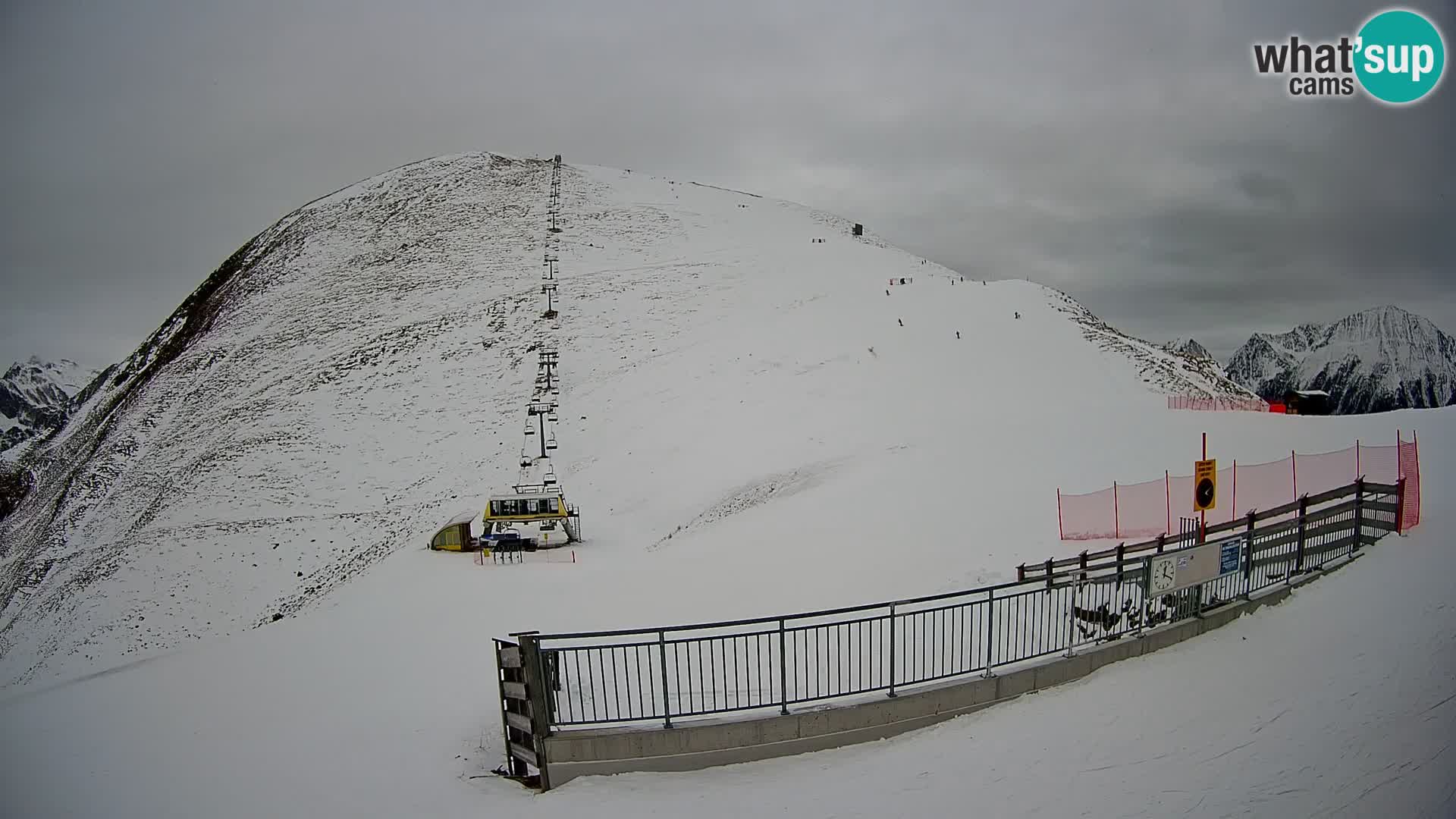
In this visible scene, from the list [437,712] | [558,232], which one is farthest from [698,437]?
[558,232]

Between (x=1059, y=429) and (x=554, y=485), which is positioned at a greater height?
(x=1059, y=429)

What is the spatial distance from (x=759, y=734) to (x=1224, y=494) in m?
15.0

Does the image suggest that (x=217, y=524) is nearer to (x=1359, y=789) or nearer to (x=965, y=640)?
(x=965, y=640)

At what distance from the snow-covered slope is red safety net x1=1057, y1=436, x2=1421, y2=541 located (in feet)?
3.23

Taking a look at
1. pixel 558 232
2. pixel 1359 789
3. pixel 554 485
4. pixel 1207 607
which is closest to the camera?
pixel 1359 789

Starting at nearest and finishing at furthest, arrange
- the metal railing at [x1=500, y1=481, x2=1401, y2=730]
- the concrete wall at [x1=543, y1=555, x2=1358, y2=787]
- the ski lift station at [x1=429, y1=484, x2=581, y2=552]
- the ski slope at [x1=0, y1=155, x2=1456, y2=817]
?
the ski slope at [x1=0, y1=155, x2=1456, y2=817] < the concrete wall at [x1=543, y1=555, x2=1358, y2=787] < the metal railing at [x1=500, y1=481, x2=1401, y2=730] < the ski lift station at [x1=429, y1=484, x2=581, y2=552]

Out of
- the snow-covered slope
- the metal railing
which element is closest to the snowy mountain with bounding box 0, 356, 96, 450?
the snow-covered slope

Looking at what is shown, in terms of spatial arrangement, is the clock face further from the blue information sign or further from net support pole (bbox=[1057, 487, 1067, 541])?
net support pole (bbox=[1057, 487, 1067, 541])

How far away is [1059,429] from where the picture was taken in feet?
78.8

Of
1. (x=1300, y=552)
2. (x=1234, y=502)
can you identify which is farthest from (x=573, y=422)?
(x=1300, y=552)

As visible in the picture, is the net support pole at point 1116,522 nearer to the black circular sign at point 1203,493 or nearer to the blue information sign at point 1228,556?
the black circular sign at point 1203,493

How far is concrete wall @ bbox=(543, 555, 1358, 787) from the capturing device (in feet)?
23.7

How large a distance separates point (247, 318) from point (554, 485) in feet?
117

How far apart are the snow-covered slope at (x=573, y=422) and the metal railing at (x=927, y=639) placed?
3.78 m
